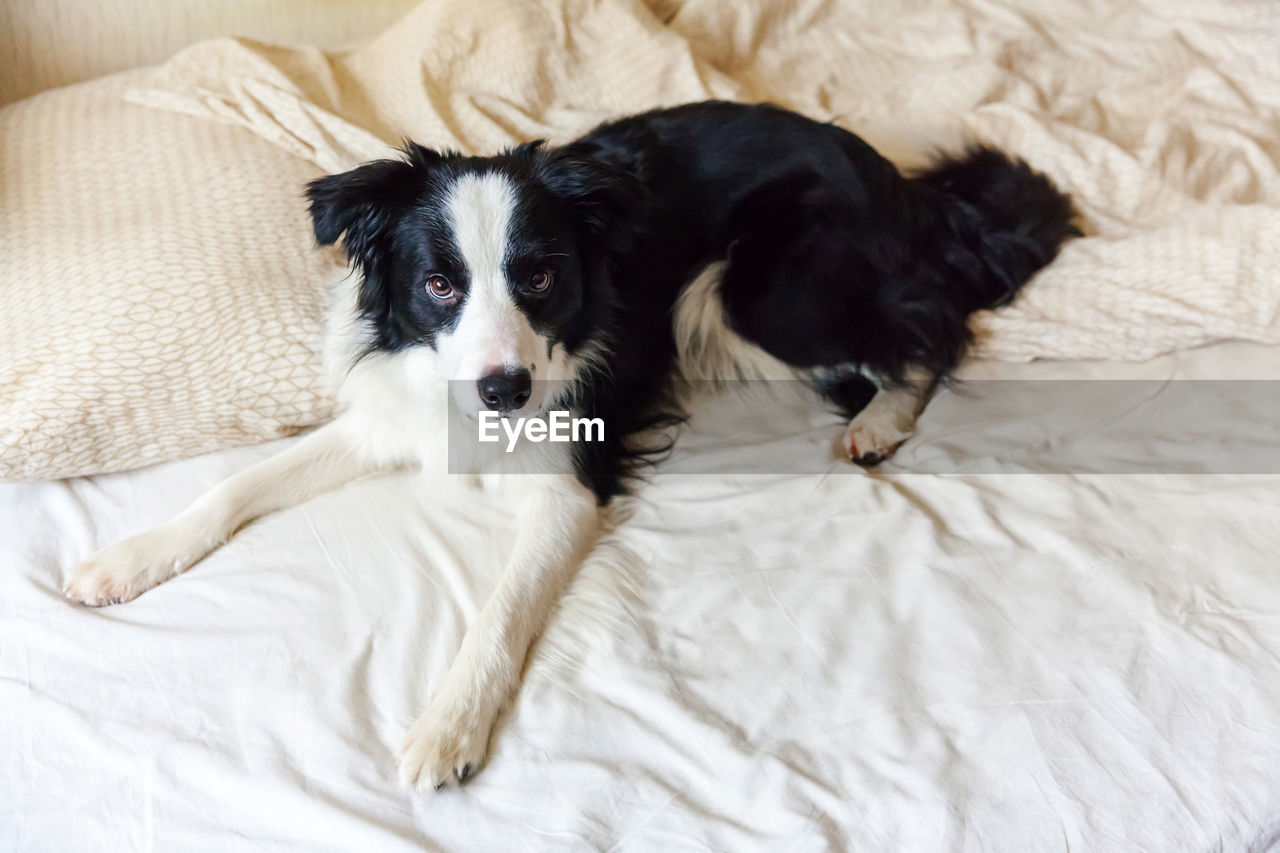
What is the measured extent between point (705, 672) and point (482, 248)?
0.86 metres

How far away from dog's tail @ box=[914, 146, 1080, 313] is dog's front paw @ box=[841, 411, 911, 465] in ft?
1.40

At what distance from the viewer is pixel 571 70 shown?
2750 mm

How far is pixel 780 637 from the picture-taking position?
1.68 metres

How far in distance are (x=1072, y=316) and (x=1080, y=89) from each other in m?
1.17

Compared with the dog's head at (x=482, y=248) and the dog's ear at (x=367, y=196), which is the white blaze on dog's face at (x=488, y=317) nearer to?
the dog's head at (x=482, y=248)

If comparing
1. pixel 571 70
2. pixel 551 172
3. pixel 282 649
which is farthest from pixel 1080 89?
pixel 282 649

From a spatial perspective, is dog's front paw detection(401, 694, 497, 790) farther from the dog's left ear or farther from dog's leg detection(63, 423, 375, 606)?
the dog's left ear

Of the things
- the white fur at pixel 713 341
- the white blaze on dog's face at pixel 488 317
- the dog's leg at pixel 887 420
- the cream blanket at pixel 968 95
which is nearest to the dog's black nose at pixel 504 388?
the white blaze on dog's face at pixel 488 317

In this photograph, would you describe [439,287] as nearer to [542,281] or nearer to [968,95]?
[542,281]

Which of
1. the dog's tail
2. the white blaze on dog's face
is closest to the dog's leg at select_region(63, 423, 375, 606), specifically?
the white blaze on dog's face

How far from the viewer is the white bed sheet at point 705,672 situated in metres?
1.38

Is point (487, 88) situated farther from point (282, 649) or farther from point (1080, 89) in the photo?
point (1080, 89)

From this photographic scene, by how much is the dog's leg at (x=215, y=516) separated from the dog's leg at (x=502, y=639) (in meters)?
0.45

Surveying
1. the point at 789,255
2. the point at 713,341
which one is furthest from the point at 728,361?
the point at 789,255
